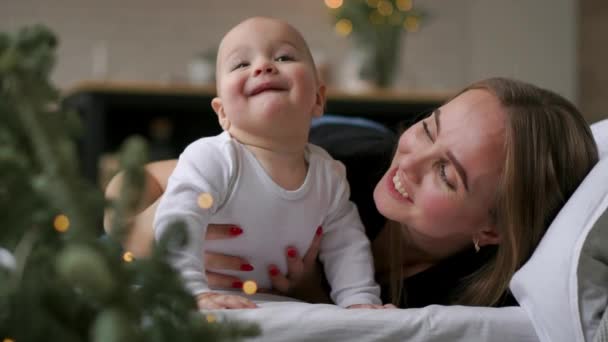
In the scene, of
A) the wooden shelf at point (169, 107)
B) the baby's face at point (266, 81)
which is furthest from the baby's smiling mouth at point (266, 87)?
the wooden shelf at point (169, 107)

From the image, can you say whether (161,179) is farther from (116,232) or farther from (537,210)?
(116,232)

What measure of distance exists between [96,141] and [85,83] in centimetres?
31

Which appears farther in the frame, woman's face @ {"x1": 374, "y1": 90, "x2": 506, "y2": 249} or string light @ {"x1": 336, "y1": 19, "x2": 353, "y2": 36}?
string light @ {"x1": 336, "y1": 19, "x2": 353, "y2": 36}

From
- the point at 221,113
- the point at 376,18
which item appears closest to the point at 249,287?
the point at 221,113

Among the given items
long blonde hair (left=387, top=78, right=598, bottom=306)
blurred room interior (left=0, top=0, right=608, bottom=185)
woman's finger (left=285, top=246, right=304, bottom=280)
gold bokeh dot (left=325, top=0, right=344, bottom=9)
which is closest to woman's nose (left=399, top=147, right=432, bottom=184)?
long blonde hair (left=387, top=78, right=598, bottom=306)

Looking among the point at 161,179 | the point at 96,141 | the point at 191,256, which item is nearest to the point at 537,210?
the point at 191,256

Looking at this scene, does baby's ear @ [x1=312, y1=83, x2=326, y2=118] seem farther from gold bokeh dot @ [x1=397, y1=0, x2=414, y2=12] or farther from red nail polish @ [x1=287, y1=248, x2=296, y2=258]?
gold bokeh dot @ [x1=397, y1=0, x2=414, y2=12]

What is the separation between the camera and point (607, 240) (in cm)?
109

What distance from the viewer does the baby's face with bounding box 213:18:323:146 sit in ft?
4.10

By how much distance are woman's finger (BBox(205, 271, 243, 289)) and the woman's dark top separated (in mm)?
294

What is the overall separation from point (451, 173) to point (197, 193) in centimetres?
38

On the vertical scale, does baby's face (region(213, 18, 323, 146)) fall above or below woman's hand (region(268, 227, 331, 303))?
above

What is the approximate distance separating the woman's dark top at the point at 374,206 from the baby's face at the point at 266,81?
0.29 meters

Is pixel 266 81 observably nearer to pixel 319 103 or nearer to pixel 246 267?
pixel 319 103
